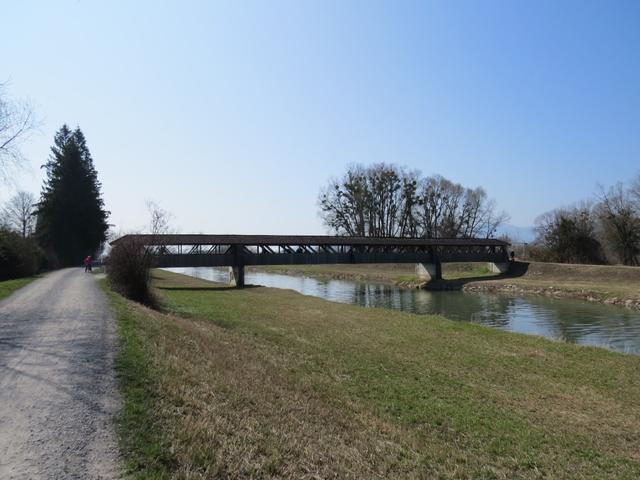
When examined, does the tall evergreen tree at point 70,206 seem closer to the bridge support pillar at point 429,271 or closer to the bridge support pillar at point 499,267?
the bridge support pillar at point 429,271

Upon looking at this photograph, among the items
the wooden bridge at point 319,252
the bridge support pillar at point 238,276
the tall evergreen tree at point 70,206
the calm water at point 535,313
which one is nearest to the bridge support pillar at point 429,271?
the wooden bridge at point 319,252

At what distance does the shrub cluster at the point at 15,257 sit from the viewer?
28.5 metres

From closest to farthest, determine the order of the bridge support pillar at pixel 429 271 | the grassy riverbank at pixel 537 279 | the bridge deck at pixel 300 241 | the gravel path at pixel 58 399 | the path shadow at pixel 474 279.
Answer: the gravel path at pixel 58 399, the grassy riverbank at pixel 537 279, the bridge deck at pixel 300 241, the path shadow at pixel 474 279, the bridge support pillar at pixel 429 271

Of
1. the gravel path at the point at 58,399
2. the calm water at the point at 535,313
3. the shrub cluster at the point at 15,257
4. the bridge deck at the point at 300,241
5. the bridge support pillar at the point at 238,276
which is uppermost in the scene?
the bridge deck at the point at 300,241

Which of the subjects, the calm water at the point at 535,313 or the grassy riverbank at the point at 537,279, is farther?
the grassy riverbank at the point at 537,279

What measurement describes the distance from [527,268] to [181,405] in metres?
49.1

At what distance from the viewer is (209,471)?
378 centimetres

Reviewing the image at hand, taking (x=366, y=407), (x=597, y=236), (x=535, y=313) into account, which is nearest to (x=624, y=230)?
(x=597, y=236)

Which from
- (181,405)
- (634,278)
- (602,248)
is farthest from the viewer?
(602,248)

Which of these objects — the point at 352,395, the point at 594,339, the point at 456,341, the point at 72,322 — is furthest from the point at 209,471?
the point at 594,339

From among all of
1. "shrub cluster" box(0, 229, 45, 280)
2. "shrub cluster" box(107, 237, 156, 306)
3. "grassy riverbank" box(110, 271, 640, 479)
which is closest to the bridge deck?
"shrub cluster" box(0, 229, 45, 280)

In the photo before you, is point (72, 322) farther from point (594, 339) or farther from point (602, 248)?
point (602, 248)

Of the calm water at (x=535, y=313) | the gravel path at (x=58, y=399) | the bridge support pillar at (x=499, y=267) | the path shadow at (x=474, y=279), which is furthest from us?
the bridge support pillar at (x=499, y=267)

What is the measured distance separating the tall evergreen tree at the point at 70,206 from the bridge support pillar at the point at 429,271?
116 feet
